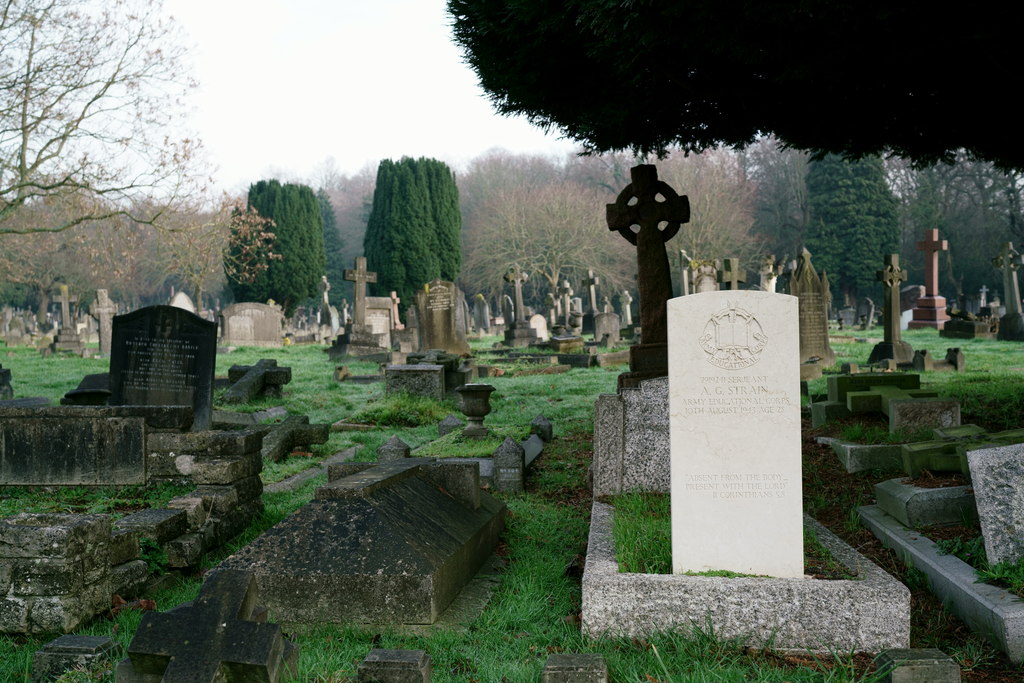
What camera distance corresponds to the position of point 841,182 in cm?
4350

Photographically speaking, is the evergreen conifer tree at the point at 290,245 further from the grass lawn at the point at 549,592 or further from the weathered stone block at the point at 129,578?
the weathered stone block at the point at 129,578

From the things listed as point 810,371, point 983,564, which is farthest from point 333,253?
point 983,564

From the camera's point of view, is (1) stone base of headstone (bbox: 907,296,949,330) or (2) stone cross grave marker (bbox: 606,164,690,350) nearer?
(2) stone cross grave marker (bbox: 606,164,690,350)

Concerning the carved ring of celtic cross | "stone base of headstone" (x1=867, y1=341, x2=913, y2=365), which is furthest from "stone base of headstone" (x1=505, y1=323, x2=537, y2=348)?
the carved ring of celtic cross

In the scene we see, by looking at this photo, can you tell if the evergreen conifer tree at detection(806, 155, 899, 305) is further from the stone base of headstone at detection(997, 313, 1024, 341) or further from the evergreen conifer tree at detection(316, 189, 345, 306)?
the evergreen conifer tree at detection(316, 189, 345, 306)

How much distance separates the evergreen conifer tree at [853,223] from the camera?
42.8 meters

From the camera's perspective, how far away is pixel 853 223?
4325cm

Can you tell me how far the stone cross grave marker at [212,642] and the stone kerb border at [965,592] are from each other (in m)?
3.19

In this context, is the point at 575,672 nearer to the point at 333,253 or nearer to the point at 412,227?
the point at 412,227

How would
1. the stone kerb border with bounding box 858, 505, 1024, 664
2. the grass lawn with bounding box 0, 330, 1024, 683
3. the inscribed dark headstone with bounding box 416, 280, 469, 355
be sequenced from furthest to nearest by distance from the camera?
the inscribed dark headstone with bounding box 416, 280, 469, 355
the stone kerb border with bounding box 858, 505, 1024, 664
the grass lawn with bounding box 0, 330, 1024, 683

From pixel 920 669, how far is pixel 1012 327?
73.3 ft

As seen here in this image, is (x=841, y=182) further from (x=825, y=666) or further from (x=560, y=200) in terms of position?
(x=825, y=666)

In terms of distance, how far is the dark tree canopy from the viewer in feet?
17.9

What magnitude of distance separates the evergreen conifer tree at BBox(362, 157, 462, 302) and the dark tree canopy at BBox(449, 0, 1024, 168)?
32283 millimetres
